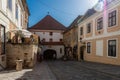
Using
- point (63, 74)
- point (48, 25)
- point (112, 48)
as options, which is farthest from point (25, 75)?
point (48, 25)

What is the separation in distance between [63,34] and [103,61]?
27.4 metres

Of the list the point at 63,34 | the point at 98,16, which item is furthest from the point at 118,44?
the point at 63,34

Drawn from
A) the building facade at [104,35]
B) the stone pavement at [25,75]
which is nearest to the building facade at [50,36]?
the building facade at [104,35]

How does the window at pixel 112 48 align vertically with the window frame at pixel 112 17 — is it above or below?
below

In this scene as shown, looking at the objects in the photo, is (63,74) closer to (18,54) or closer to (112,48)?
(18,54)

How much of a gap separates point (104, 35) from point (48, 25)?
98.1 feet

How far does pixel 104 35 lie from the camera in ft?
69.6

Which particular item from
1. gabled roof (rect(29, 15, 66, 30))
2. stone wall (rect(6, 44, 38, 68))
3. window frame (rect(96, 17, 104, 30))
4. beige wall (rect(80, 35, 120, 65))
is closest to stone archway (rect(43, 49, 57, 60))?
gabled roof (rect(29, 15, 66, 30))

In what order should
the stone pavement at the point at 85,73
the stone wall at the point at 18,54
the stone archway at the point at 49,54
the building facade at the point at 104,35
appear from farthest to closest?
the stone archway at the point at 49,54
the building facade at the point at 104,35
the stone wall at the point at 18,54
the stone pavement at the point at 85,73

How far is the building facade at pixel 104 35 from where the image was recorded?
1842cm

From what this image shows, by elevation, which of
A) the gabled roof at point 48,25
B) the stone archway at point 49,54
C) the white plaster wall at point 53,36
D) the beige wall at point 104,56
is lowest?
the stone archway at point 49,54

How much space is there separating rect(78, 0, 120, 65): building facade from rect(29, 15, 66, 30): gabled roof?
20070 mm

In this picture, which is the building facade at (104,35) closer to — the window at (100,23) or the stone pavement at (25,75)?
the window at (100,23)

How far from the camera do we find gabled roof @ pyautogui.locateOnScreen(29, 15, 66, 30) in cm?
4838
